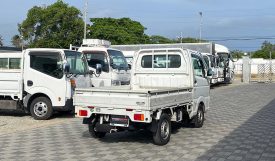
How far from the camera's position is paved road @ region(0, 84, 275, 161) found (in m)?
8.06

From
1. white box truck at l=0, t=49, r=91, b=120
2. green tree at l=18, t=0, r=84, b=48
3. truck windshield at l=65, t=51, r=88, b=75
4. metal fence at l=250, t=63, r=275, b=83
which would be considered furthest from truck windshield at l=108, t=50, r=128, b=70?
green tree at l=18, t=0, r=84, b=48

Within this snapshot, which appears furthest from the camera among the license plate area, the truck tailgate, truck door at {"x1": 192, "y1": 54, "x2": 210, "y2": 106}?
truck door at {"x1": 192, "y1": 54, "x2": 210, "y2": 106}

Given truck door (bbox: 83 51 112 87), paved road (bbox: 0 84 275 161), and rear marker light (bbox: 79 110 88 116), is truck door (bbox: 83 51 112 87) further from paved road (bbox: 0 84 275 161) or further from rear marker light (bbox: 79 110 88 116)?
rear marker light (bbox: 79 110 88 116)

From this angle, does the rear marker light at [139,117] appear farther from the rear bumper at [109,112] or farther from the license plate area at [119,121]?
the license plate area at [119,121]

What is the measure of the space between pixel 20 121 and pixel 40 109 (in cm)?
70

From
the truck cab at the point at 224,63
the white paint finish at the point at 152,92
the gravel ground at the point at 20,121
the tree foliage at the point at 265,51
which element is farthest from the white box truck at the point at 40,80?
the tree foliage at the point at 265,51

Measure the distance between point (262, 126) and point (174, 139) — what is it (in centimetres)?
315

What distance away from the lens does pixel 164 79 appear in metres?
10.8

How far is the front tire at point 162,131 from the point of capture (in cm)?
885

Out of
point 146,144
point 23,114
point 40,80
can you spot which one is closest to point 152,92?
point 146,144

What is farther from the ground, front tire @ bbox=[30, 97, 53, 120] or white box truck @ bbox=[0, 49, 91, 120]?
white box truck @ bbox=[0, 49, 91, 120]

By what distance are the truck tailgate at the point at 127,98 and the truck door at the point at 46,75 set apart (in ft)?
12.9

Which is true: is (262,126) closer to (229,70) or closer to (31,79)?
(31,79)

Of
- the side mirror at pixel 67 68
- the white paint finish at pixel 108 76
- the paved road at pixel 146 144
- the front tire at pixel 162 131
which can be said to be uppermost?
the side mirror at pixel 67 68
